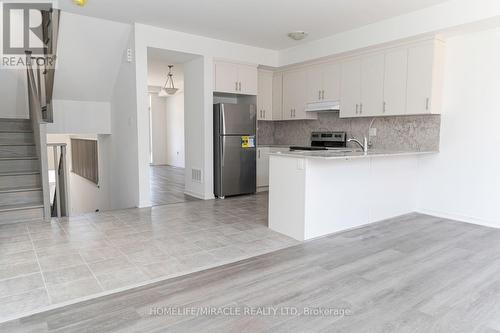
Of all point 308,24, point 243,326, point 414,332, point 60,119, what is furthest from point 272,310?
point 60,119

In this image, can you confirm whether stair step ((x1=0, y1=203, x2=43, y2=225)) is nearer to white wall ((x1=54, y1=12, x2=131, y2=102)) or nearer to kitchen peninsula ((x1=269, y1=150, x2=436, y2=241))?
white wall ((x1=54, y1=12, x2=131, y2=102))

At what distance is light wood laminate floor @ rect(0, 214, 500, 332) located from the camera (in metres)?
1.98

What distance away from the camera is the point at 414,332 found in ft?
6.28

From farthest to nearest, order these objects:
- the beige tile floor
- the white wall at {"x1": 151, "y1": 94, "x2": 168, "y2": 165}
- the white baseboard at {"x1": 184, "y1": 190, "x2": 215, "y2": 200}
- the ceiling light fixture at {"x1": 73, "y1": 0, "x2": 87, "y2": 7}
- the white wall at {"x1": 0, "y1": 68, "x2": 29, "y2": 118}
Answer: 1. the white wall at {"x1": 151, "y1": 94, "x2": 168, "y2": 165}
2. the white baseboard at {"x1": 184, "y1": 190, "x2": 215, "y2": 200}
3. the white wall at {"x1": 0, "y1": 68, "x2": 29, "y2": 118}
4. the ceiling light fixture at {"x1": 73, "y1": 0, "x2": 87, "y2": 7}
5. the beige tile floor

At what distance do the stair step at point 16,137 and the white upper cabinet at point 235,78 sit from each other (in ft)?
9.78

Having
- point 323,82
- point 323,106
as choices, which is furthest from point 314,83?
point 323,106

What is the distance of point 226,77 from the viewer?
570 cm

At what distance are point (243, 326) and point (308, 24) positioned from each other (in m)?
4.13

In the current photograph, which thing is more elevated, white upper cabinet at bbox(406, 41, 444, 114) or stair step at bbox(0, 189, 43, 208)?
white upper cabinet at bbox(406, 41, 444, 114)

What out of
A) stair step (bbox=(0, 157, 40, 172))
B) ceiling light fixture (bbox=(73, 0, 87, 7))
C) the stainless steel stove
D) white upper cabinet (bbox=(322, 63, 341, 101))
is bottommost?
stair step (bbox=(0, 157, 40, 172))

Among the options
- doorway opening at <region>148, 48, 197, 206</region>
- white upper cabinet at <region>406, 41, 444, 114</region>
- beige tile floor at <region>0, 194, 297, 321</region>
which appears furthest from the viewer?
doorway opening at <region>148, 48, 197, 206</region>

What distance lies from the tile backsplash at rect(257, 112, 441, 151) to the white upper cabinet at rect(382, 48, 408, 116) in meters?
0.30

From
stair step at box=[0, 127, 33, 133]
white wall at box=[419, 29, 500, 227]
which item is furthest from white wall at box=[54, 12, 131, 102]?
white wall at box=[419, 29, 500, 227]

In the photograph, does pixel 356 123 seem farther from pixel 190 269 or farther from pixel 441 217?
pixel 190 269
